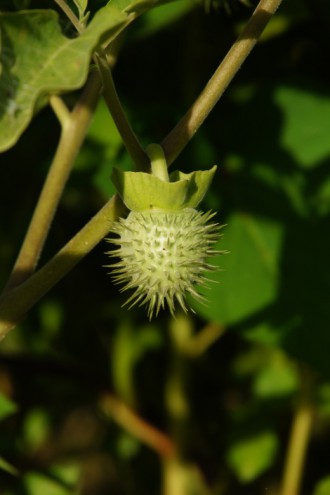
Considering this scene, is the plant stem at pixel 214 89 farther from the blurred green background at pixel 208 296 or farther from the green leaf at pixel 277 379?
the green leaf at pixel 277 379

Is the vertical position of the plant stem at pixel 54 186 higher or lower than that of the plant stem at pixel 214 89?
lower


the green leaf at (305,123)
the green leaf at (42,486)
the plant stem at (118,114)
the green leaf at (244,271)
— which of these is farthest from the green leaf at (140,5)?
the green leaf at (42,486)

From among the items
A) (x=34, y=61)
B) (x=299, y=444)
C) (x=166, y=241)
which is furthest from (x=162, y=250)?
(x=299, y=444)

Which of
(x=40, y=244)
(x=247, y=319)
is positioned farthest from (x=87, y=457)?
(x=40, y=244)

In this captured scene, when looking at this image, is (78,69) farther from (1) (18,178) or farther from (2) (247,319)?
(1) (18,178)

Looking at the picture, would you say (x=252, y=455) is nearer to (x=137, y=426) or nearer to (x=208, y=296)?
(x=137, y=426)
